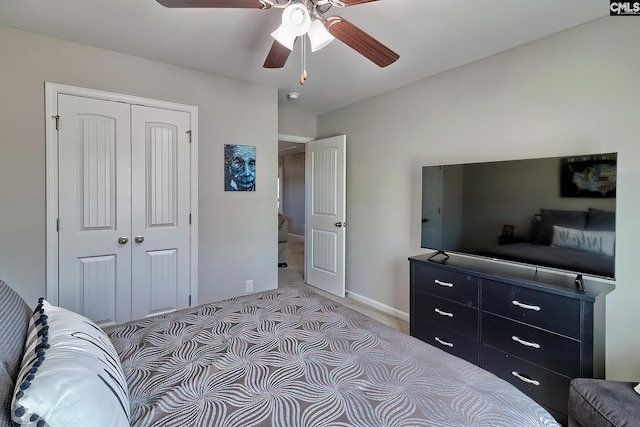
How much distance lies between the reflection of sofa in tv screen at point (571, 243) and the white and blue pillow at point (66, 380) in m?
2.33

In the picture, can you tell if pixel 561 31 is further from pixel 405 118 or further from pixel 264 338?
pixel 264 338

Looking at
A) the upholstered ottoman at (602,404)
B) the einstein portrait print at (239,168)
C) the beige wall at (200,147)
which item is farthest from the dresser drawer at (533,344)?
the einstein portrait print at (239,168)

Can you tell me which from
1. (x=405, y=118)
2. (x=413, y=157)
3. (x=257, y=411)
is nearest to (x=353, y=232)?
(x=413, y=157)

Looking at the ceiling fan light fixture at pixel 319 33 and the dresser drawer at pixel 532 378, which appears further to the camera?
the dresser drawer at pixel 532 378

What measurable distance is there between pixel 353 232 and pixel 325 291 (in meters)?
0.94

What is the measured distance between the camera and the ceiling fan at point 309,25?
4.71ft

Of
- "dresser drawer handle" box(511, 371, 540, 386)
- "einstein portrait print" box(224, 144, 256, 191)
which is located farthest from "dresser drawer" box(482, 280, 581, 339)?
"einstein portrait print" box(224, 144, 256, 191)

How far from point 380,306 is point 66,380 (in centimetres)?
321

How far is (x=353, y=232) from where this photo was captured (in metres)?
3.93

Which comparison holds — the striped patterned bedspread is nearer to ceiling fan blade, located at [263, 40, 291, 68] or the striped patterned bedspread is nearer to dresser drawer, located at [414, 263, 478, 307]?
dresser drawer, located at [414, 263, 478, 307]

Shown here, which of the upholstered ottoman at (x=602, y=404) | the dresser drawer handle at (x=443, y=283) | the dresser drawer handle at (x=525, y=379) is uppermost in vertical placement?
the dresser drawer handle at (x=443, y=283)

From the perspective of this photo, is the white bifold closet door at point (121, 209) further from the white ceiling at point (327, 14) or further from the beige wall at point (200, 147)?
the white ceiling at point (327, 14)

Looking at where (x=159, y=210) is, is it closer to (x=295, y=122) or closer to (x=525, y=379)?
(x=295, y=122)

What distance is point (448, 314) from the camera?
236 cm
